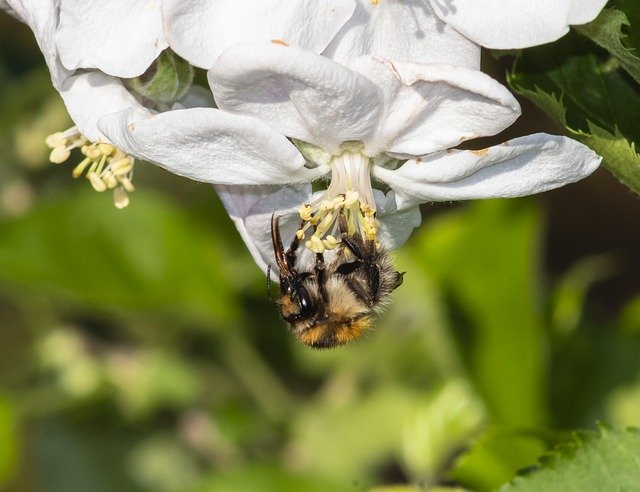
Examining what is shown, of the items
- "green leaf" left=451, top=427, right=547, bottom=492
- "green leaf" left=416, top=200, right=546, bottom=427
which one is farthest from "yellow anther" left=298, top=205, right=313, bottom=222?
"green leaf" left=416, top=200, right=546, bottom=427

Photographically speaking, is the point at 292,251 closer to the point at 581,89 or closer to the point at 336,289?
the point at 336,289

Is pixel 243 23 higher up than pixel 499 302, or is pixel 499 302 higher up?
pixel 243 23

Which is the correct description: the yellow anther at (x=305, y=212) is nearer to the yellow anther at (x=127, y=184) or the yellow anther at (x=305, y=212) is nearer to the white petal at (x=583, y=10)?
the yellow anther at (x=127, y=184)

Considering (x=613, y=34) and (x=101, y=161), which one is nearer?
(x=613, y=34)

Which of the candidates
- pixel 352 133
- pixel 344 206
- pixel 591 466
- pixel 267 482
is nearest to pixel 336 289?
pixel 344 206

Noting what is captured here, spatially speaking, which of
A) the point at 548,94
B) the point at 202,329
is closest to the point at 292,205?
the point at 548,94

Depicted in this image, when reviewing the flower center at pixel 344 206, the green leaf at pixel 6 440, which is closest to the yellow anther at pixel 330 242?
the flower center at pixel 344 206
